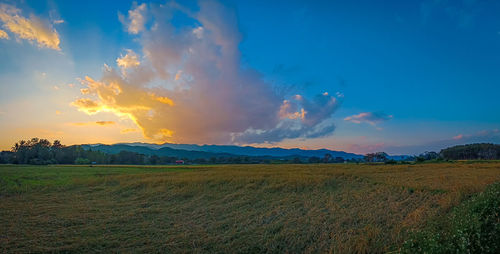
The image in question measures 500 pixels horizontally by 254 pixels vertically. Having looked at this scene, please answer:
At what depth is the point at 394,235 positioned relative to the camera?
8.27 meters

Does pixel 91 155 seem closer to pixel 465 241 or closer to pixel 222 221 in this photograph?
pixel 222 221

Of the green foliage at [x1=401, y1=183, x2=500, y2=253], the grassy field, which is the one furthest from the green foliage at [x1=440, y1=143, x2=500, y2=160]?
the green foliage at [x1=401, y1=183, x2=500, y2=253]

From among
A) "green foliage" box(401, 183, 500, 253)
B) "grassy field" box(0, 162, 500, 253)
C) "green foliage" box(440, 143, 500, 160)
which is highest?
"green foliage" box(440, 143, 500, 160)

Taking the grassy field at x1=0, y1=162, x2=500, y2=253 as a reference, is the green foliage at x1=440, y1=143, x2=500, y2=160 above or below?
above

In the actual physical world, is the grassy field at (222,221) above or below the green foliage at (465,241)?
below

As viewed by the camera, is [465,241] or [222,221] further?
[222,221]

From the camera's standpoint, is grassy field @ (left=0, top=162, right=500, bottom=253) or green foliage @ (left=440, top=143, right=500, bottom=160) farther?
green foliage @ (left=440, top=143, right=500, bottom=160)

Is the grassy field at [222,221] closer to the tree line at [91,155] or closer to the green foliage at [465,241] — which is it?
the green foliage at [465,241]

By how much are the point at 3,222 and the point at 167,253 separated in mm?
9416

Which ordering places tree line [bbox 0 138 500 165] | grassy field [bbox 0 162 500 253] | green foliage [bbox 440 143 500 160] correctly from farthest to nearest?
green foliage [bbox 440 143 500 160] < tree line [bbox 0 138 500 165] < grassy field [bbox 0 162 500 253]

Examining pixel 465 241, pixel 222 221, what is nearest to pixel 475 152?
pixel 222 221

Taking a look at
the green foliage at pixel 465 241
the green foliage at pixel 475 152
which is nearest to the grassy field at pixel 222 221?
the green foliage at pixel 465 241

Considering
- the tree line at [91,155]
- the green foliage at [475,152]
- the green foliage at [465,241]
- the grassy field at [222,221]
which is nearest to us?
the green foliage at [465,241]

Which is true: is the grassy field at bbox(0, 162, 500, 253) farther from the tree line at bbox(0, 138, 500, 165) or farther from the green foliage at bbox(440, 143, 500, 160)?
the green foliage at bbox(440, 143, 500, 160)
